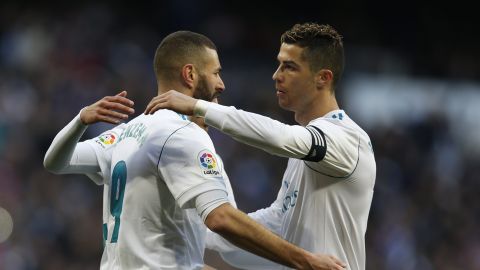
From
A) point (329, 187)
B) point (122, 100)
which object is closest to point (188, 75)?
point (122, 100)

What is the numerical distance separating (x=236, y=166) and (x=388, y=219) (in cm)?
223

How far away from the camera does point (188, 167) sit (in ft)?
12.2

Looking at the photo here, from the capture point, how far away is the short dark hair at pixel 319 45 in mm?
4363

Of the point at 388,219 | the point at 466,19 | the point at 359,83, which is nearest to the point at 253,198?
the point at 388,219

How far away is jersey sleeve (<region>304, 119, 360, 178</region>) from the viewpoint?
3.83m

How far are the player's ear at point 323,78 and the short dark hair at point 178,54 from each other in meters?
0.61

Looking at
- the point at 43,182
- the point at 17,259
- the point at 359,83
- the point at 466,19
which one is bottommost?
the point at 17,259

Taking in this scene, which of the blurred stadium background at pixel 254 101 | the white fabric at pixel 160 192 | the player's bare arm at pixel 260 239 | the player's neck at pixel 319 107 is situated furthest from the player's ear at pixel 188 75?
the blurred stadium background at pixel 254 101

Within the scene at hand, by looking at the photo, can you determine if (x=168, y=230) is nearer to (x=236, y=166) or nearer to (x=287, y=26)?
(x=236, y=166)

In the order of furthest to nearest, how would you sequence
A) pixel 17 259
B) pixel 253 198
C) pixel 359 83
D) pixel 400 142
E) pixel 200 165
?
pixel 359 83
pixel 400 142
pixel 253 198
pixel 17 259
pixel 200 165

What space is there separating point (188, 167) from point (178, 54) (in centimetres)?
76

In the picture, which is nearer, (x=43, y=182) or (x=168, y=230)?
(x=168, y=230)

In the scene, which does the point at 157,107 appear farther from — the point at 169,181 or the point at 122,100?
the point at 169,181

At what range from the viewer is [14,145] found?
928cm
